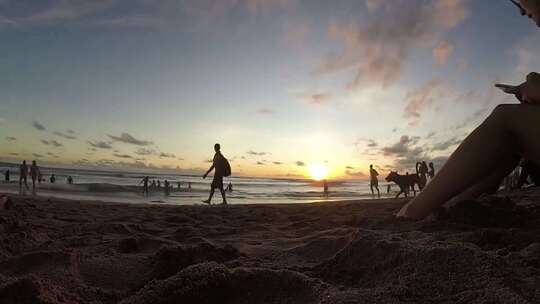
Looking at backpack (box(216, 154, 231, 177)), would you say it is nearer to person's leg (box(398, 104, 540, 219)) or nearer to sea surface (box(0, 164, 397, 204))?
sea surface (box(0, 164, 397, 204))

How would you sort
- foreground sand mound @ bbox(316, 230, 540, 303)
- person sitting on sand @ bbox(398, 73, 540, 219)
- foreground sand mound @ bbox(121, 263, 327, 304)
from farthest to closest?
1. person sitting on sand @ bbox(398, 73, 540, 219)
2. foreground sand mound @ bbox(121, 263, 327, 304)
3. foreground sand mound @ bbox(316, 230, 540, 303)

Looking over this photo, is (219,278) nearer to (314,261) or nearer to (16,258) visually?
(314,261)

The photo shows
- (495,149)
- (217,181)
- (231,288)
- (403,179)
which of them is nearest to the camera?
(231,288)

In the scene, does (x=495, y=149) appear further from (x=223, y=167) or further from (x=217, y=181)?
(x=217, y=181)

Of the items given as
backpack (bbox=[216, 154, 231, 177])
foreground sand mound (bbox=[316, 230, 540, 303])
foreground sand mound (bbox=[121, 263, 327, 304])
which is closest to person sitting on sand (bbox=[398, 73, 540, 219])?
foreground sand mound (bbox=[316, 230, 540, 303])

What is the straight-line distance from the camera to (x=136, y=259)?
7.23ft

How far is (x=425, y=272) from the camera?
1179 mm

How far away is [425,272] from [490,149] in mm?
1056

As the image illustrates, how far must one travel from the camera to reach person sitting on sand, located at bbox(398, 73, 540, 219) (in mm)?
1756

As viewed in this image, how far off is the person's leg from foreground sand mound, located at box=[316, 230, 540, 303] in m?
0.74

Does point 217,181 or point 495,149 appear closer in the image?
point 495,149

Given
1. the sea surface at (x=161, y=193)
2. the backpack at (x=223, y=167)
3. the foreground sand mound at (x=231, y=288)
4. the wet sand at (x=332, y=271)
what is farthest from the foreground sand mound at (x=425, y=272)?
the sea surface at (x=161, y=193)

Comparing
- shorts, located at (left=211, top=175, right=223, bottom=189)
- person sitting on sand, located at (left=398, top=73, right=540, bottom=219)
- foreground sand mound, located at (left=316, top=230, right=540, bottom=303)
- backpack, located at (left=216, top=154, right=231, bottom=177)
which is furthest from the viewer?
shorts, located at (left=211, top=175, right=223, bottom=189)

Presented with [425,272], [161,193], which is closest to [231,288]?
[425,272]
